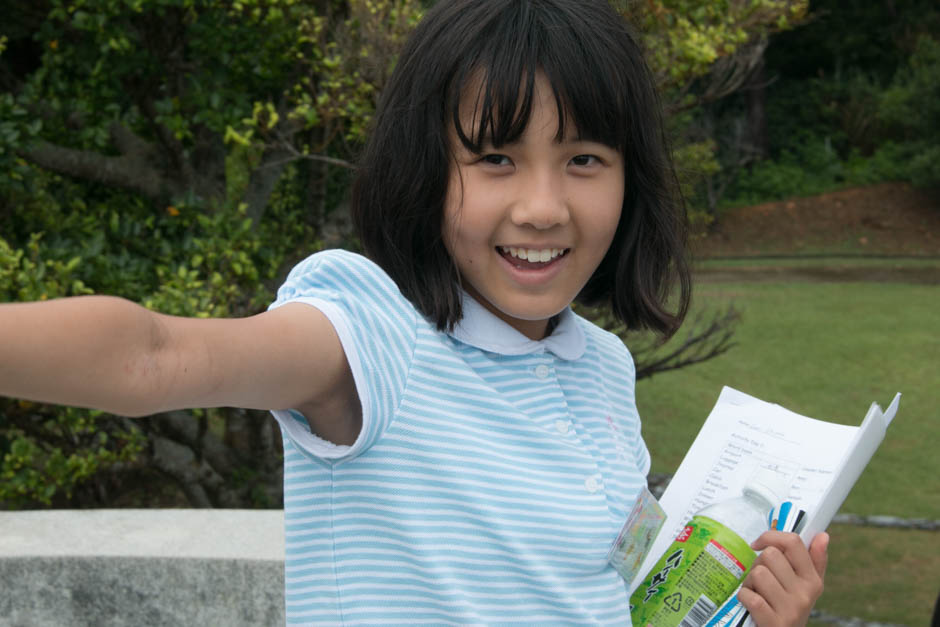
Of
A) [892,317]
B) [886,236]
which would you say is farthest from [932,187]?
[892,317]

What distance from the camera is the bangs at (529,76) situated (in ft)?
3.67

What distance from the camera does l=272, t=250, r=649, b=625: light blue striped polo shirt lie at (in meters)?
1.06

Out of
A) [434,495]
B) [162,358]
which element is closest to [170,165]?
[434,495]

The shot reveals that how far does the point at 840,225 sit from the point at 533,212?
14.2 metres

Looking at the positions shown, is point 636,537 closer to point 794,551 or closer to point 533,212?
point 794,551

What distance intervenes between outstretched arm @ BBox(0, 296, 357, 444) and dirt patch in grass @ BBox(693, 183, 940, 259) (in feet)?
41.6

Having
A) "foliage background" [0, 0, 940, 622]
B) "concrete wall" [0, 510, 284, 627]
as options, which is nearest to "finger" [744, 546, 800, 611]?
"concrete wall" [0, 510, 284, 627]

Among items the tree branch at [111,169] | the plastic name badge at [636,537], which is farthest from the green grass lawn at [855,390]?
the plastic name badge at [636,537]

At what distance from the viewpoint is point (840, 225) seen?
14.5 m

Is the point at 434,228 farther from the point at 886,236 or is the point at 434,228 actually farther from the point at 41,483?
the point at 886,236

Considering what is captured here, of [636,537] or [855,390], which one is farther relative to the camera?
[855,390]

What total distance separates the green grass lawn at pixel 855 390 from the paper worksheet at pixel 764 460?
287 centimetres

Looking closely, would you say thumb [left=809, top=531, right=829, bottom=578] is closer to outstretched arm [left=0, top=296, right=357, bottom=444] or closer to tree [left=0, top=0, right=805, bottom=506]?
outstretched arm [left=0, top=296, right=357, bottom=444]

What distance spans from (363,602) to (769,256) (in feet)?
41.5
